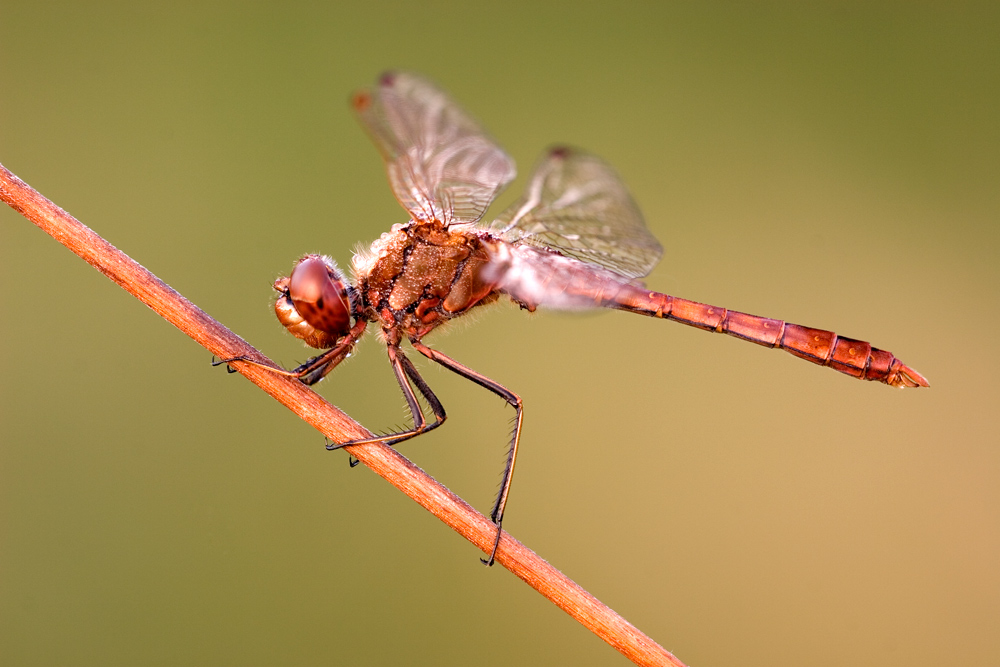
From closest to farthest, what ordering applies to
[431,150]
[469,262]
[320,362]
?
[320,362] → [431,150] → [469,262]

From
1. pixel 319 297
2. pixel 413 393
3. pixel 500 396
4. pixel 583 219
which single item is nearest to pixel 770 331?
pixel 583 219

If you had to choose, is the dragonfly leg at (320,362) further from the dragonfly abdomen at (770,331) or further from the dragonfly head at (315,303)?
the dragonfly abdomen at (770,331)

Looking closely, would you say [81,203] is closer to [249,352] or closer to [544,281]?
[249,352]

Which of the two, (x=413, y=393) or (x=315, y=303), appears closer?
(x=315, y=303)

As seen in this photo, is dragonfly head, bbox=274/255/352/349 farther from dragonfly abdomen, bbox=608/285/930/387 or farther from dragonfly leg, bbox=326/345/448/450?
dragonfly abdomen, bbox=608/285/930/387

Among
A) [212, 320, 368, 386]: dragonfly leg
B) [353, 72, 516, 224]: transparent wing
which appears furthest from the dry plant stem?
[353, 72, 516, 224]: transparent wing

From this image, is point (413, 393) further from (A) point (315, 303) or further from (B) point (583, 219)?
(B) point (583, 219)

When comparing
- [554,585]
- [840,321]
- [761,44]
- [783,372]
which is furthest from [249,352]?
[761,44]
